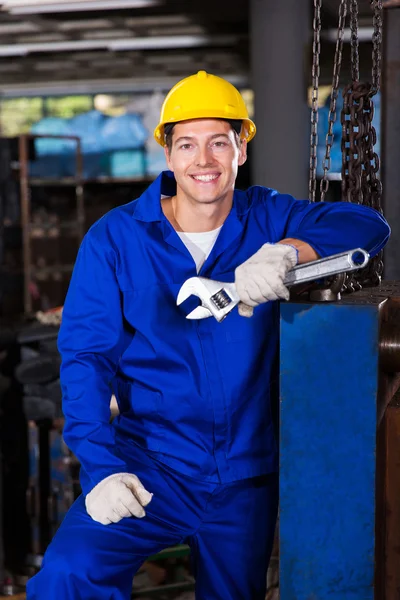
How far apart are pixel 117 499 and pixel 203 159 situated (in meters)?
0.92

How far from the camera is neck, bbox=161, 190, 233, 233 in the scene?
2199 millimetres

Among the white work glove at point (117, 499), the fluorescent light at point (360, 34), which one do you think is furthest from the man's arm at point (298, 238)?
the fluorescent light at point (360, 34)

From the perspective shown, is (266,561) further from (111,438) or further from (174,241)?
(174,241)

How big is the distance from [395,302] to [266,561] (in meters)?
0.80

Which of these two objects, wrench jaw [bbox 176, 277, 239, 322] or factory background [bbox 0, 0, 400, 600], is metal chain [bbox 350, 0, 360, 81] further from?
factory background [bbox 0, 0, 400, 600]

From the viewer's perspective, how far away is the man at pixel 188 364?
6.57 ft

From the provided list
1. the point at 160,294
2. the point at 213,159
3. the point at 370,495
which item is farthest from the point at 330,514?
the point at 213,159

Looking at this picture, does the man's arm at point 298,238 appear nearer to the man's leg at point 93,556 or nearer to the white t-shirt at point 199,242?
the white t-shirt at point 199,242

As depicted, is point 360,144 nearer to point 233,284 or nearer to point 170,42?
point 233,284

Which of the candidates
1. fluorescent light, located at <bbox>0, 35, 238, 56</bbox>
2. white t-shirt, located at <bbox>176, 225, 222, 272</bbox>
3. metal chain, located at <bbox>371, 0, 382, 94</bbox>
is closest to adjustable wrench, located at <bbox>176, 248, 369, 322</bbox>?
white t-shirt, located at <bbox>176, 225, 222, 272</bbox>

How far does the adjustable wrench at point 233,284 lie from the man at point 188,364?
6.8 inches

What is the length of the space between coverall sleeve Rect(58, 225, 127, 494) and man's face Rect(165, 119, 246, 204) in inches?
11.4

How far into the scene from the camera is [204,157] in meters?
2.13

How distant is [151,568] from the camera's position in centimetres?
399
